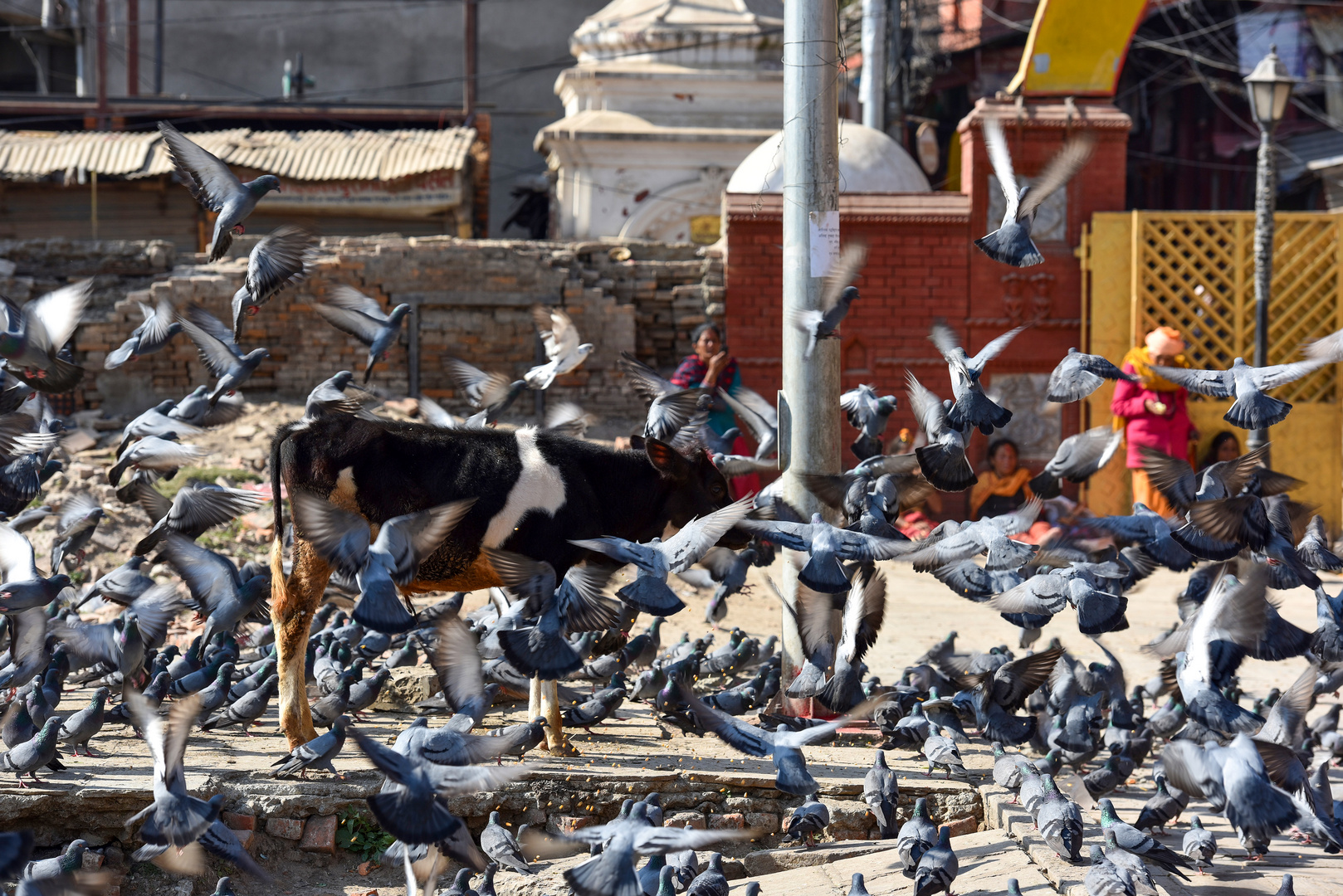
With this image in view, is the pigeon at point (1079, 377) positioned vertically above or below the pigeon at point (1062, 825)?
above

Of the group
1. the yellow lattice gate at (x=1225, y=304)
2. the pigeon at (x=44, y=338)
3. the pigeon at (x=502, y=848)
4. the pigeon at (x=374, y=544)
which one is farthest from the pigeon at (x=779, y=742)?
the yellow lattice gate at (x=1225, y=304)

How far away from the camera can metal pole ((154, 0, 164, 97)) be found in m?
21.1

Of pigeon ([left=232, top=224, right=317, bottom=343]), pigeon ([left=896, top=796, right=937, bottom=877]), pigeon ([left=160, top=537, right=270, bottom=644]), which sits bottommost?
pigeon ([left=896, top=796, right=937, bottom=877])

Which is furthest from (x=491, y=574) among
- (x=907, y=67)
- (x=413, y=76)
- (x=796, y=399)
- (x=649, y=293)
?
Result: (x=413, y=76)

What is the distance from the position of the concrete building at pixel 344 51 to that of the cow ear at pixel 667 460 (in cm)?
1625

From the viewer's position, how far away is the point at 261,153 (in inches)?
695

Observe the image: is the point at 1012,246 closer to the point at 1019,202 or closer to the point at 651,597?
the point at 1019,202

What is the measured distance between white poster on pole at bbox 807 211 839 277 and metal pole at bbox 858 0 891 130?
→ 10648mm

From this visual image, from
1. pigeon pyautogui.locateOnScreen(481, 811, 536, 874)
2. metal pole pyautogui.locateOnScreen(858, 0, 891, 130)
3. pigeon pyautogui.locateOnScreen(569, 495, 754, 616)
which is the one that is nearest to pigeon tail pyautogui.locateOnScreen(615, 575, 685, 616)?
pigeon pyautogui.locateOnScreen(569, 495, 754, 616)

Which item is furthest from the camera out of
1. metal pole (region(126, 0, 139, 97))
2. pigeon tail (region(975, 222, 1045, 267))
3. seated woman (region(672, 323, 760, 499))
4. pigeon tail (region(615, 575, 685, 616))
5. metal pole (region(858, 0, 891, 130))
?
metal pole (region(126, 0, 139, 97))

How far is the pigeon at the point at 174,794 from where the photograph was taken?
4.69m

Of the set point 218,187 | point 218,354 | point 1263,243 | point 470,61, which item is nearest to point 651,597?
point 218,187

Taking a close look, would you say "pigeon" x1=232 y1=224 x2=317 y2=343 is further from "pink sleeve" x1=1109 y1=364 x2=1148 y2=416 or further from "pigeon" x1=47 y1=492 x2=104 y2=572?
"pink sleeve" x1=1109 y1=364 x2=1148 y2=416

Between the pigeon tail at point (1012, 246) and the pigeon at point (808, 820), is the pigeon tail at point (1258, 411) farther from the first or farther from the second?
the pigeon at point (808, 820)
